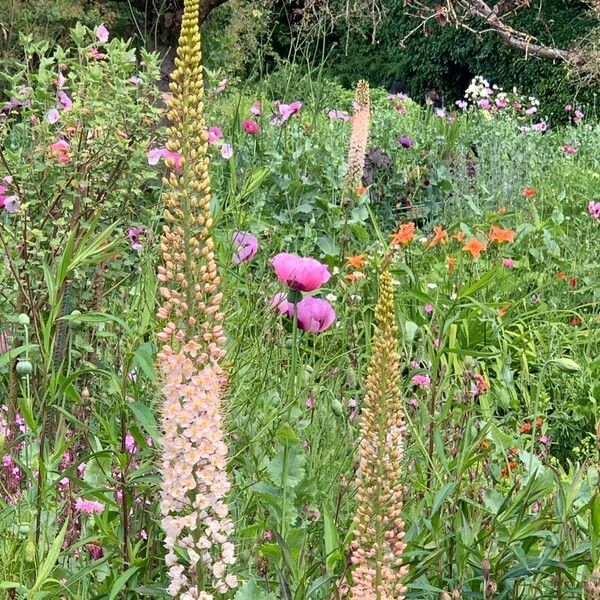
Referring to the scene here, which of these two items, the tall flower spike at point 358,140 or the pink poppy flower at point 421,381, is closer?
the pink poppy flower at point 421,381

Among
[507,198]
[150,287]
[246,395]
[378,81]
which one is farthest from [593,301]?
[378,81]

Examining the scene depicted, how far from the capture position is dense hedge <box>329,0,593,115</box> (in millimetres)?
15953

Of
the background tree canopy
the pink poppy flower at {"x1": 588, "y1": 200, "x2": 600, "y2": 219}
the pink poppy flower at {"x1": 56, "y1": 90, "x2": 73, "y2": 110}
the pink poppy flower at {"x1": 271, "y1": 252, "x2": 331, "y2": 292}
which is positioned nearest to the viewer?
the pink poppy flower at {"x1": 271, "y1": 252, "x2": 331, "y2": 292}

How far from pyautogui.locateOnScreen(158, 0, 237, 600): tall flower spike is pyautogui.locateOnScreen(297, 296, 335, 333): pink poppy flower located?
1.18 metres

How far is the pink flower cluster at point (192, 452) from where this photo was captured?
4.56ft

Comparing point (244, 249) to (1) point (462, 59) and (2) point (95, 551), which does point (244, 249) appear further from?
(1) point (462, 59)

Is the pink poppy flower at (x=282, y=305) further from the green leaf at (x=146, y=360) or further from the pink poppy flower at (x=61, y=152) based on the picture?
the pink poppy flower at (x=61, y=152)

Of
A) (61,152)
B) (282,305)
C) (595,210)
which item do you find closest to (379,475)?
(282,305)

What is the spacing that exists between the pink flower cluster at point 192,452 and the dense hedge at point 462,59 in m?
14.2

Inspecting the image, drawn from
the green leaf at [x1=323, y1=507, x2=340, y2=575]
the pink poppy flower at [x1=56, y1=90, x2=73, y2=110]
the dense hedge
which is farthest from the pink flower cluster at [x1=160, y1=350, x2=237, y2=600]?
the dense hedge

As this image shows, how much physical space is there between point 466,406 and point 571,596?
454 mm

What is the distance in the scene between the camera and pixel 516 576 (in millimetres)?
1837

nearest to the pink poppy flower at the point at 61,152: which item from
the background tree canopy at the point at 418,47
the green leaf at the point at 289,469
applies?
the green leaf at the point at 289,469

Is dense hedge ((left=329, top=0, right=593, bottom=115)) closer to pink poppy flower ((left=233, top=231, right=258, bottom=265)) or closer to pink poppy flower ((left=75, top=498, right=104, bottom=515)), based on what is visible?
pink poppy flower ((left=233, top=231, right=258, bottom=265))
